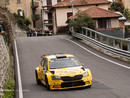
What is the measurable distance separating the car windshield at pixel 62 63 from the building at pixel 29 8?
58.8m

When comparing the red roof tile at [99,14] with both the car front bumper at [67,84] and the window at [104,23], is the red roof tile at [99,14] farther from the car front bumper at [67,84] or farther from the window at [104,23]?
the car front bumper at [67,84]

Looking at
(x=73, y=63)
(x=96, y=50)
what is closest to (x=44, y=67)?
(x=73, y=63)

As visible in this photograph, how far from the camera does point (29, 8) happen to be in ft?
249

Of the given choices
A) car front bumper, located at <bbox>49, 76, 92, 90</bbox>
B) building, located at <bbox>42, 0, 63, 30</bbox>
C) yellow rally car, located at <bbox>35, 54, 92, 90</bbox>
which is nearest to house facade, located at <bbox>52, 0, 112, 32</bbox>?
building, located at <bbox>42, 0, 63, 30</bbox>

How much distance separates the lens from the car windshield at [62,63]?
41.9 feet

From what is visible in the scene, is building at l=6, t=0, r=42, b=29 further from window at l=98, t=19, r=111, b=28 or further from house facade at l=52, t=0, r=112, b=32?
window at l=98, t=19, r=111, b=28

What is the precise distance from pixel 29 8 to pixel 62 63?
64347 millimetres

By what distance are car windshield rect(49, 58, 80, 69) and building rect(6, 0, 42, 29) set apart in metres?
58.8

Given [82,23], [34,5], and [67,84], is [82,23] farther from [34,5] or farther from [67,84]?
[34,5]

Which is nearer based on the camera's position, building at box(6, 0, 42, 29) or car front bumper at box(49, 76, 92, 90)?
car front bumper at box(49, 76, 92, 90)

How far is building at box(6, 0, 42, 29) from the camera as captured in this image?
243 feet

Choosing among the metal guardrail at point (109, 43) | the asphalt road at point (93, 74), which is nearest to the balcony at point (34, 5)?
the metal guardrail at point (109, 43)

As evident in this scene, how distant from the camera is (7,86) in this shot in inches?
505

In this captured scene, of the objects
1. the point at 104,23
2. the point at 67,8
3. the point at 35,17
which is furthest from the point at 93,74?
the point at 35,17
